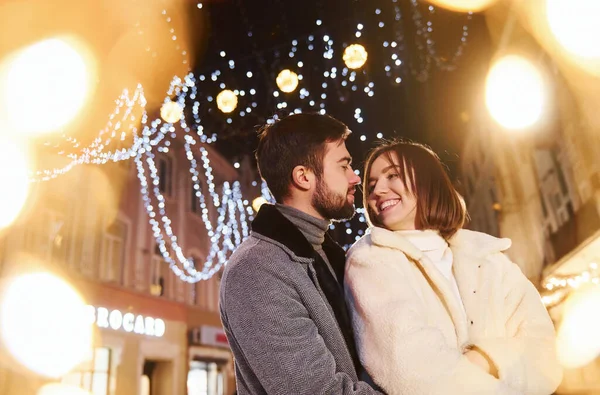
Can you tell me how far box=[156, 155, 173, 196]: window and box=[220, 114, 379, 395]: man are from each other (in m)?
14.7

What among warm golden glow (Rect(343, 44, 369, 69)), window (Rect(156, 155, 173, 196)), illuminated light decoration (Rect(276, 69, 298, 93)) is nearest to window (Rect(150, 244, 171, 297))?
window (Rect(156, 155, 173, 196))

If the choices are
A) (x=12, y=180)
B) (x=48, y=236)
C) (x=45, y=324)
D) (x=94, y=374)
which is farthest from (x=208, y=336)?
(x=12, y=180)

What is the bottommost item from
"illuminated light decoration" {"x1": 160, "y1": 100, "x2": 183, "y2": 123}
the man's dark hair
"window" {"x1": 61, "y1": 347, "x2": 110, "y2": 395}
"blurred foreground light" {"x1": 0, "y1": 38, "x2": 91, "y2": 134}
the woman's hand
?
"window" {"x1": 61, "y1": 347, "x2": 110, "y2": 395}

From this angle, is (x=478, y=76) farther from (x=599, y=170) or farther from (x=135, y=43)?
(x=135, y=43)

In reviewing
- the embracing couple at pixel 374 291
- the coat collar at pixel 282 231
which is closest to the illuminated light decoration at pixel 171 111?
the embracing couple at pixel 374 291

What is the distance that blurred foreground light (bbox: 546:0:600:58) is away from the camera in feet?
25.3

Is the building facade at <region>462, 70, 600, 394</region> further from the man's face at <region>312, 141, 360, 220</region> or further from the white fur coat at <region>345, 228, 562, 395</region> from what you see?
the man's face at <region>312, 141, 360, 220</region>

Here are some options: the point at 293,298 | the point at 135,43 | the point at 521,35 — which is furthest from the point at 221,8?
the point at 293,298

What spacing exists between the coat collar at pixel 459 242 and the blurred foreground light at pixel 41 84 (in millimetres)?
8714

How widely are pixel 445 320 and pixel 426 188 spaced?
27.0 inches

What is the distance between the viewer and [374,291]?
1849 millimetres

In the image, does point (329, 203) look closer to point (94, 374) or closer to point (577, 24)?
point (577, 24)

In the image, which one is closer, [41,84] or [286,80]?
[286,80]

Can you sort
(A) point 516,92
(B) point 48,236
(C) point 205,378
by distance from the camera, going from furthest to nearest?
1. (C) point 205,378
2. (B) point 48,236
3. (A) point 516,92
